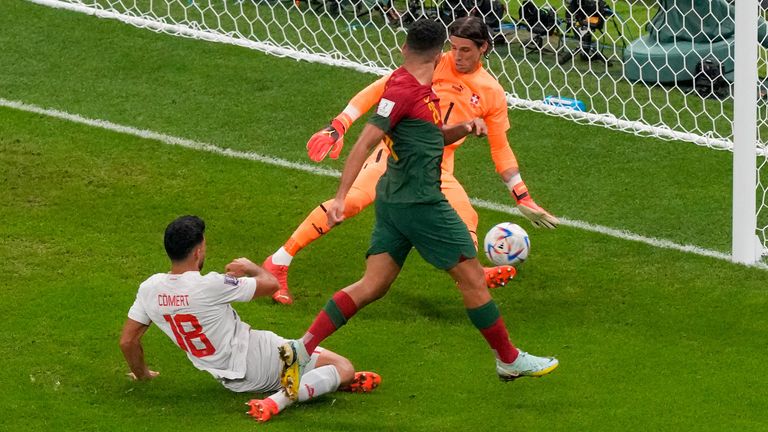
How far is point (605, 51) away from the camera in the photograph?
1263 centimetres

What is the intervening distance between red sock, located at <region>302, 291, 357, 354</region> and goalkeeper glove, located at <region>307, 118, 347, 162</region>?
2.41 ft

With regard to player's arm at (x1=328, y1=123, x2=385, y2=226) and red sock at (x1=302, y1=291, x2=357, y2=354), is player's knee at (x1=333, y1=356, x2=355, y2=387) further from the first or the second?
player's arm at (x1=328, y1=123, x2=385, y2=226)

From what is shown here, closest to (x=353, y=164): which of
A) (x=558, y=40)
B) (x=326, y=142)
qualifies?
(x=326, y=142)

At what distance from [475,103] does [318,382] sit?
2.25m

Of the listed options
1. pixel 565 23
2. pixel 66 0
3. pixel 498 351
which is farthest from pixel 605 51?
pixel 498 351

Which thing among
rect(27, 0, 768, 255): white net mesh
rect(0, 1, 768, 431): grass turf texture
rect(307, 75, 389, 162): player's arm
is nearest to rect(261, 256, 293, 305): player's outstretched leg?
rect(0, 1, 768, 431): grass turf texture

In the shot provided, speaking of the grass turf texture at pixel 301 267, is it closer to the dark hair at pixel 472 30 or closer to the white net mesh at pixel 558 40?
the white net mesh at pixel 558 40

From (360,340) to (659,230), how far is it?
9.10ft

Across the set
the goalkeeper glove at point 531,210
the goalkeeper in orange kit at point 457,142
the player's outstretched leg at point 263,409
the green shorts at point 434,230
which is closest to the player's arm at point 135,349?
the player's outstretched leg at point 263,409

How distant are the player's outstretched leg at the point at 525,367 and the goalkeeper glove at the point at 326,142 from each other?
139 cm

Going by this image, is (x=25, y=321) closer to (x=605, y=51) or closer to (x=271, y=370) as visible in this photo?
(x=271, y=370)

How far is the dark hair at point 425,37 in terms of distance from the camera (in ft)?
22.9

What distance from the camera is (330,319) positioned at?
23.3ft

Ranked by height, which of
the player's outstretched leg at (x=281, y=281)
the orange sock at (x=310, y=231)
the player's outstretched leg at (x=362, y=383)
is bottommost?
the player's outstretched leg at (x=281, y=281)
